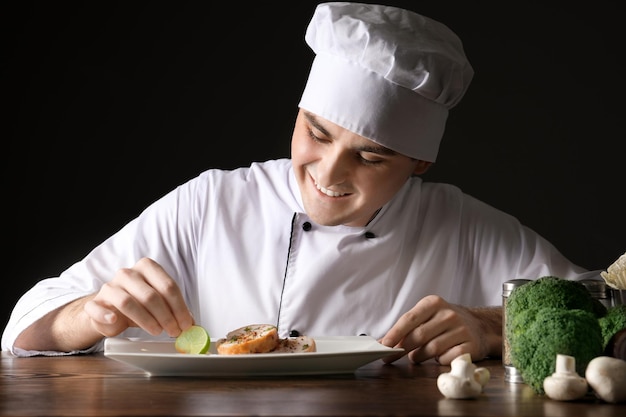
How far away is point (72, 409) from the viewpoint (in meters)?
1.33

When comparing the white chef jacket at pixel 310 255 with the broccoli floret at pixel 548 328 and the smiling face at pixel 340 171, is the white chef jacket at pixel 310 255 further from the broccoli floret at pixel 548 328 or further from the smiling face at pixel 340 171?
the broccoli floret at pixel 548 328

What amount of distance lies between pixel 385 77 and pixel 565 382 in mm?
976

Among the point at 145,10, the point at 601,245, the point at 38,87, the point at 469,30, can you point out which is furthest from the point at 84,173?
the point at 601,245

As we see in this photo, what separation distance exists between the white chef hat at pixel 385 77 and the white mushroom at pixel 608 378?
900 mm

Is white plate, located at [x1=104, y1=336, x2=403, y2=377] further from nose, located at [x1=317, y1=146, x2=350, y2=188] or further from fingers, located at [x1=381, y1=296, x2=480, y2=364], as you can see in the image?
nose, located at [x1=317, y1=146, x2=350, y2=188]

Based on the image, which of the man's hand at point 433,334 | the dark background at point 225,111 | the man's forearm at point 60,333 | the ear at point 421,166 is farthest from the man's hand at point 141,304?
the dark background at point 225,111

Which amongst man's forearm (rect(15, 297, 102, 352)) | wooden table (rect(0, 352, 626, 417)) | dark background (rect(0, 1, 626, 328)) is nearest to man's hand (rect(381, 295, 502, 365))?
wooden table (rect(0, 352, 626, 417))

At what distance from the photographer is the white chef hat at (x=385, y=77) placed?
2.19 metres

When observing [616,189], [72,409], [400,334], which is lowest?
[72,409]

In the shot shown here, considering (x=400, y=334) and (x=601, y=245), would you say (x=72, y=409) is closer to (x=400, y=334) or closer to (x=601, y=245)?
(x=400, y=334)

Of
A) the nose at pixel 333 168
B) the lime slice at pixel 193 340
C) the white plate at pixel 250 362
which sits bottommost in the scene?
the white plate at pixel 250 362

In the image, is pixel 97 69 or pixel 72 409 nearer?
pixel 72 409

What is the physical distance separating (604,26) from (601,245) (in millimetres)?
838

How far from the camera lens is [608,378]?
1.41 m
